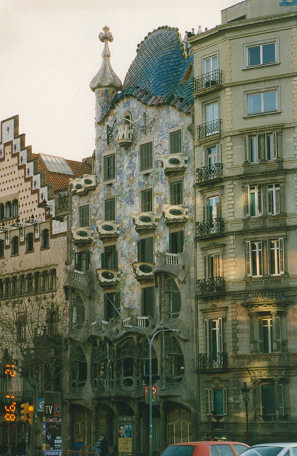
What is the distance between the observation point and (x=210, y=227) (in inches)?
2157

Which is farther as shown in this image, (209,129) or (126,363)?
(126,363)

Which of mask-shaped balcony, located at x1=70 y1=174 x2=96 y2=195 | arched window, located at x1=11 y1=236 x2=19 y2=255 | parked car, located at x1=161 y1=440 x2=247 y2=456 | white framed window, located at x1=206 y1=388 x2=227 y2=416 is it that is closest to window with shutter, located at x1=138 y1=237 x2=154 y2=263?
mask-shaped balcony, located at x1=70 y1=174 x2=96 y2=195

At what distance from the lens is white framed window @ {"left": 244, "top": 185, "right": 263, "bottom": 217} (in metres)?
53.1

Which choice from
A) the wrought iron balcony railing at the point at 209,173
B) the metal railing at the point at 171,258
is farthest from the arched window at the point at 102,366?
the wrought iron balcony railing at the point at 209,173

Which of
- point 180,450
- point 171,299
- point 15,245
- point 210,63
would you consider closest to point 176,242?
point 171,299

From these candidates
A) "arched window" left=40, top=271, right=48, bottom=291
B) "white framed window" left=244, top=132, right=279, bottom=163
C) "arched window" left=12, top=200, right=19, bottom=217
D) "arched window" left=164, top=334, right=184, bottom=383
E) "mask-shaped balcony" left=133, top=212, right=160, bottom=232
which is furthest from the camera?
"arched window" left=12, top=200, right=19, bottom=217

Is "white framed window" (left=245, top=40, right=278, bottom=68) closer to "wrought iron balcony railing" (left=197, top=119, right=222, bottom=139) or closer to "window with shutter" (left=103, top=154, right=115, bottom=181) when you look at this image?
"wrought iron balcony railing" (left=197, top=119, right=222, bottom=139)

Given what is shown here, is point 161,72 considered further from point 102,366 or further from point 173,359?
point 102,366

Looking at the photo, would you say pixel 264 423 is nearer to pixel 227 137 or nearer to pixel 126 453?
pixel 126 453

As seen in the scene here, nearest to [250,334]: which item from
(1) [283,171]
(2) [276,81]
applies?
(1) [283,171]

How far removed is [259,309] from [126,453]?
13.4 meters

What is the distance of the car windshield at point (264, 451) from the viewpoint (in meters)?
24.8

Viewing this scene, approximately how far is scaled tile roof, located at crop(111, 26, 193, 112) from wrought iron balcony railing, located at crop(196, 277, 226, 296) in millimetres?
11641

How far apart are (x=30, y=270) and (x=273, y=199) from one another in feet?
78.7
